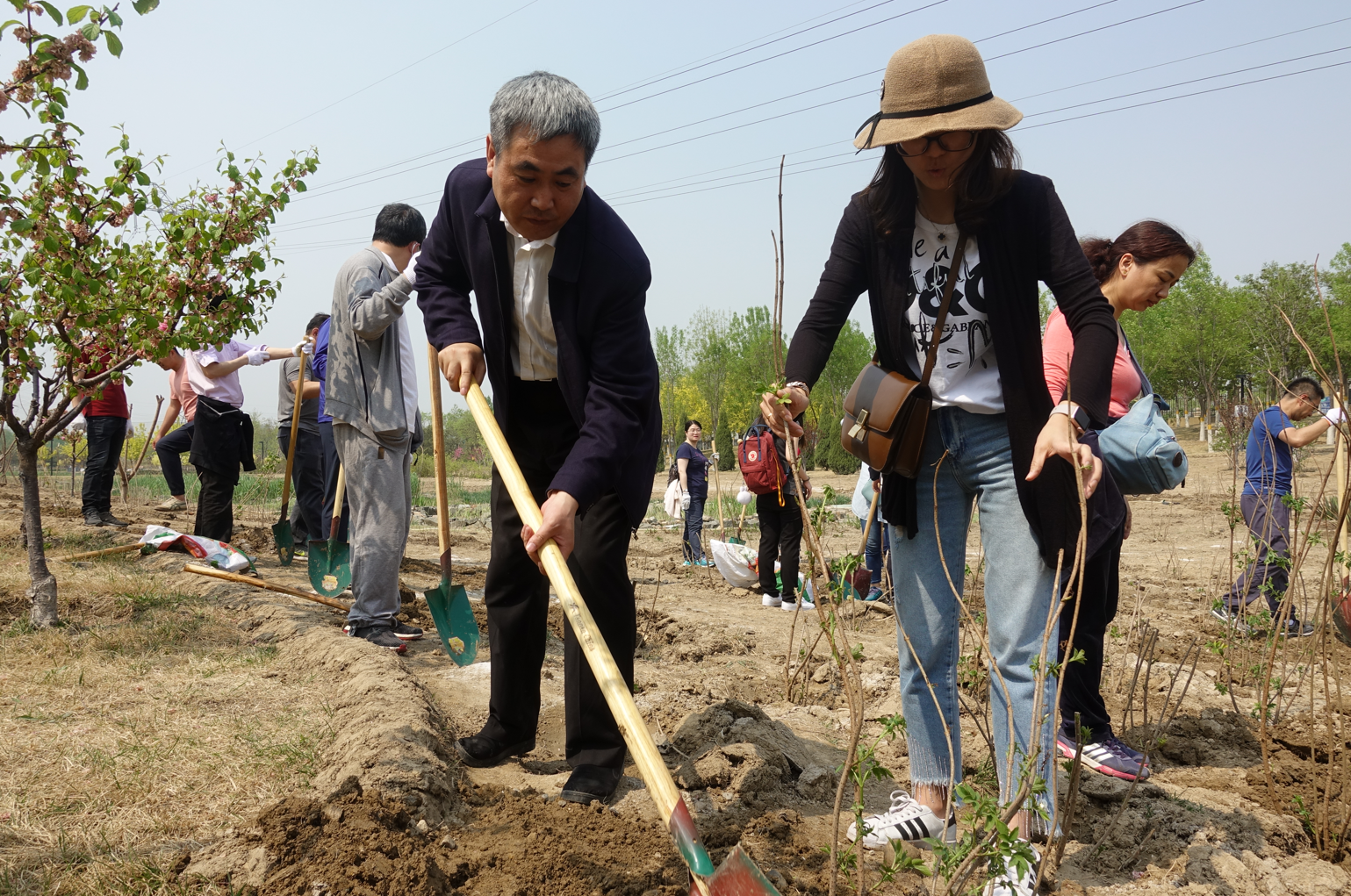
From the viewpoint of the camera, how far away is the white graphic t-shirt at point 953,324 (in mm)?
2197

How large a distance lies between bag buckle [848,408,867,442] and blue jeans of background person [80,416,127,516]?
290 inches

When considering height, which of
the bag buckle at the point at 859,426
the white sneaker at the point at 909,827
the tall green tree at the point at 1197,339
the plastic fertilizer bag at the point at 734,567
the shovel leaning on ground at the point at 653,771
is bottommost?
the plastic fertilizer bag at the point at 734,567

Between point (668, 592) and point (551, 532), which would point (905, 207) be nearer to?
point (551, 532)

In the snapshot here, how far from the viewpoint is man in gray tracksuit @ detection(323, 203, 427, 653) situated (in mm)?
4066

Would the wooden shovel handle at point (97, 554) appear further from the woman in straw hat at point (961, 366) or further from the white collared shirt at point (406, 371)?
the woman in straw hat at point (961, 366)

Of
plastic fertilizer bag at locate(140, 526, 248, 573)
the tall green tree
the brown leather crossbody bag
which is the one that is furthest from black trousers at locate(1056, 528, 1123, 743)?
the tall green tree

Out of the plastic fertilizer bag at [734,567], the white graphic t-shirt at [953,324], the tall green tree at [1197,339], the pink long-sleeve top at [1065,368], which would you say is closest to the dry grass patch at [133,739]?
the white graphic t-shirt at [953,324]

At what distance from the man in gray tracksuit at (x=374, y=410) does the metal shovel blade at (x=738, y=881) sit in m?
2.98

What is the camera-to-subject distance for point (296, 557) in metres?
7.31

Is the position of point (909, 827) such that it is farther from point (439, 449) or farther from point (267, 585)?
point (267, 585)

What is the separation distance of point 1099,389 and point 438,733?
221cm

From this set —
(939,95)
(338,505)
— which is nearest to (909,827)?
(939,95)

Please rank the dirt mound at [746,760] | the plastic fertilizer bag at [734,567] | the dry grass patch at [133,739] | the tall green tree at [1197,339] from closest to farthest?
the dry grass patch at [133,739]
the dirt mound at [746,760]
the plastic fertilizer bag at [734,567]
the tall green tree at [1197,339]

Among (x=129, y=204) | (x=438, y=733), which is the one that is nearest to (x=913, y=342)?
(x=438, y=733)
